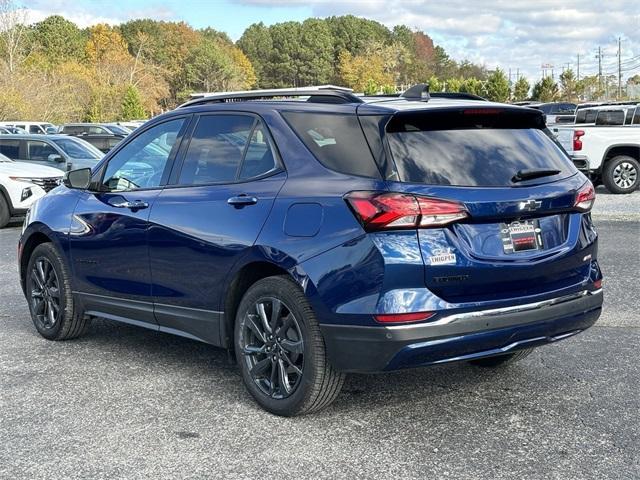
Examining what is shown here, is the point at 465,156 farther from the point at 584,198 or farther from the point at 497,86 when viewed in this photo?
the point at 497,86

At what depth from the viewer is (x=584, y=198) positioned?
459 centimetres

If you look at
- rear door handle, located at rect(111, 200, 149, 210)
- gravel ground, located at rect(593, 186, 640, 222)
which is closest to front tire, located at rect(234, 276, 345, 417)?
rear door handle, located at rect(111, 200, 149, 210)

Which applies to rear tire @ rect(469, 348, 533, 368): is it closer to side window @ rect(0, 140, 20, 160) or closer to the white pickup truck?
the white pickup truck

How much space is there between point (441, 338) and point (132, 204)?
95.4 inches

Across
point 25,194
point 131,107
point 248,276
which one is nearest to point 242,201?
point 248,276

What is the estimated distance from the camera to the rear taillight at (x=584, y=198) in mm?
4527

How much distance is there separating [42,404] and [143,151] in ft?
6.11

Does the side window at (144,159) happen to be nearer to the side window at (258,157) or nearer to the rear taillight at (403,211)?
the side window at (258,157)

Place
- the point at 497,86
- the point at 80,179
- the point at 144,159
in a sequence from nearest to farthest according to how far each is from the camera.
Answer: the point at 144,159, the point at 80,179, the point at 497,86

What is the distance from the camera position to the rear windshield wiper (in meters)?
4.32

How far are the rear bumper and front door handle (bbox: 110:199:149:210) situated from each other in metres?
1.77

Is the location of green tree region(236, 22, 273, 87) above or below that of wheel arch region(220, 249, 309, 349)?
above

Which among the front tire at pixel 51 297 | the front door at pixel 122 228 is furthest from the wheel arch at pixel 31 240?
the front door at pixel 122 228

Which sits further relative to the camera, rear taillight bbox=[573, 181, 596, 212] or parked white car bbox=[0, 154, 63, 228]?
parked white car bbox=[0, 154, 63, 228]
